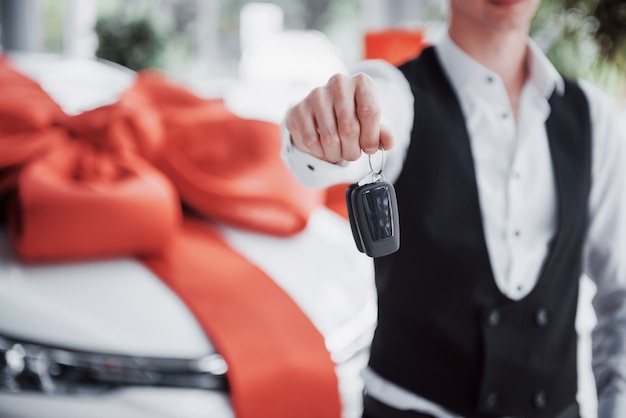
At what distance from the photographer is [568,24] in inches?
98.5

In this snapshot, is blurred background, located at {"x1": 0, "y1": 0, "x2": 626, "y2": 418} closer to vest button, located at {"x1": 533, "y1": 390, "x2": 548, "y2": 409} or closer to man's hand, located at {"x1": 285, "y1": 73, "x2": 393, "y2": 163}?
vest button, located at {"x1": 533, "y1": 390, "x2": 548, "y2": 409}

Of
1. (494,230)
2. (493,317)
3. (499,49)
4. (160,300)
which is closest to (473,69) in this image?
(499,49)

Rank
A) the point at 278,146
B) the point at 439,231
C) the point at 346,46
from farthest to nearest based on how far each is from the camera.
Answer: the point at 346,46 < the point at 278,146 < the point at 439,231

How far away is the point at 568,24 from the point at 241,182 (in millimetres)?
1395

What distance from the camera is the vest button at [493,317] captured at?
890 millimetres

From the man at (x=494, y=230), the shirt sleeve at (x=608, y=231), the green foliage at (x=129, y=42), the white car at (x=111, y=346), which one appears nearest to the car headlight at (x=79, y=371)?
the white car at (x=111, y=346)

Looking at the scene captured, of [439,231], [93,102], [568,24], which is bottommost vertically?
[93,102]

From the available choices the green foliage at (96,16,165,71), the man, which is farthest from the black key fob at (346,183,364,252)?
the green foliage at (96,16,165,71)

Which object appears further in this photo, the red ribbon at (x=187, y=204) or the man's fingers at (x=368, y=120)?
the red ribbon at (x=187, y=204)

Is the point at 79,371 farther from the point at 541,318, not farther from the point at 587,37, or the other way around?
the point at 587,37

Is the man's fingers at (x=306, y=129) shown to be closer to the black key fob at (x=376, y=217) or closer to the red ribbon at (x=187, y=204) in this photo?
the black key fob at (x=376, y=217)

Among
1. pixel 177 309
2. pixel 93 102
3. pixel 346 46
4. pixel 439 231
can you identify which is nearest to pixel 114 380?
pixel 177 309

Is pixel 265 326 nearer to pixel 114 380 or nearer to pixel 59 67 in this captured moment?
pixel 114 380

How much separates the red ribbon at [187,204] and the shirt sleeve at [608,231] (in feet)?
1.85
